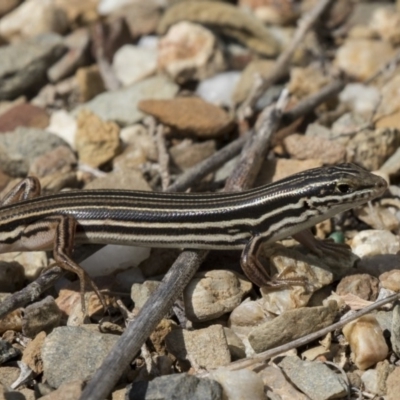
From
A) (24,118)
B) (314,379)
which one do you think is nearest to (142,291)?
(314,379)

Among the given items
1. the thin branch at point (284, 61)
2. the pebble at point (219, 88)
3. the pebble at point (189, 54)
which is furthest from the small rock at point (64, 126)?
the thin branch at point (284, 61)

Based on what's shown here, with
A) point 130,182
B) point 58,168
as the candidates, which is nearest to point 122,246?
point 130,182

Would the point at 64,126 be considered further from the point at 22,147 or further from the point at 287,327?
the point at 287,327

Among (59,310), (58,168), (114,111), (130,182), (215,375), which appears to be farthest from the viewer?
(114,111)

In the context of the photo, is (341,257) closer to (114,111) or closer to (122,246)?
(122,246)

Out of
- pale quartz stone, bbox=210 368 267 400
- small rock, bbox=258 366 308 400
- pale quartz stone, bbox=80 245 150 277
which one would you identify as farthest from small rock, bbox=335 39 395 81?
pale quartz stone, bbox=210 368 267 400

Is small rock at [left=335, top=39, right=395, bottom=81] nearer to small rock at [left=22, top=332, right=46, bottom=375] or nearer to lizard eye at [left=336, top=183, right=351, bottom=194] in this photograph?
lizard eye at [left=336, top=183, right=351, bottom=194]
